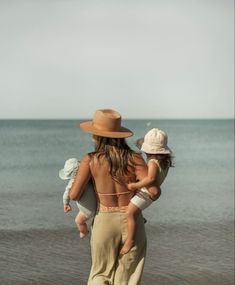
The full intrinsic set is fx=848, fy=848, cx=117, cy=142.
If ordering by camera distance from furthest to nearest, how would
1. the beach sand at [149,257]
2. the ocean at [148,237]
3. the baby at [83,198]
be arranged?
the ocean at [148,237] < the beach sand at [149,257] < the baby at [83,198]

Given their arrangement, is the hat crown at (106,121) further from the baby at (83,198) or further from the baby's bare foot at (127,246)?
the baby's bare foot at (127,246)

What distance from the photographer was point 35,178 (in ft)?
46.9

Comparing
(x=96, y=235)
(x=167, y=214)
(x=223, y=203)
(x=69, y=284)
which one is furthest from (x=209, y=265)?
(x=223, y=203)

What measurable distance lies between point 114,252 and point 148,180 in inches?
15.6

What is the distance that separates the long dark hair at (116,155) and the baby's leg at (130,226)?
0.43ft

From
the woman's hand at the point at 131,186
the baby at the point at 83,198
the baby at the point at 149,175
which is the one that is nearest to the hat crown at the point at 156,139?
the baby at the point at 149,175

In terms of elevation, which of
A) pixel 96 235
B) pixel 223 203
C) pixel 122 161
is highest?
pixel 122 161

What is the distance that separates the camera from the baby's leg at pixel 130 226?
3.74 metres

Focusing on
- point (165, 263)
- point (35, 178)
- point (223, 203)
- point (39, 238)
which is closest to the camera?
point (165, 263)

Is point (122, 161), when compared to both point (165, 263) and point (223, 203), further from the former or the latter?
point (223, 203)

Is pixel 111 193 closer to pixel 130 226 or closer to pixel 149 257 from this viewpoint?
pixel 130 226

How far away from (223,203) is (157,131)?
25.0ft

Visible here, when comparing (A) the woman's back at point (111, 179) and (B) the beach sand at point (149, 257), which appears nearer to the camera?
(A) the woman's back at point (111, 179)

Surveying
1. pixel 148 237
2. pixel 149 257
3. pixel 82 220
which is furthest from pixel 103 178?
pixel 148 237
